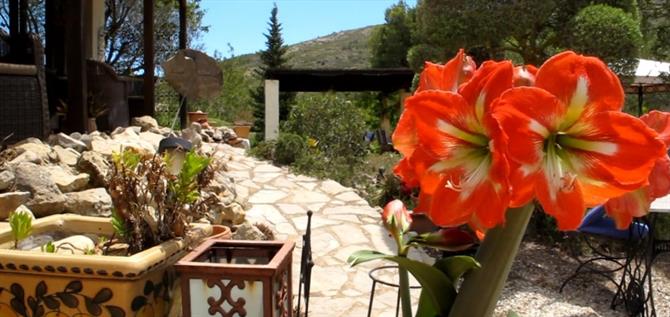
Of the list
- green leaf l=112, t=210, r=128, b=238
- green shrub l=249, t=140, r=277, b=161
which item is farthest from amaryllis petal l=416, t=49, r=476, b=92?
green shrub l=249, t=140, r=277, b=161

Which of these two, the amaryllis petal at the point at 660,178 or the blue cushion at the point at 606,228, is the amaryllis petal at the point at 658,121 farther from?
the blue cushion at the point at 606,228

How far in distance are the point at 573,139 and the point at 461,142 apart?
81 mm

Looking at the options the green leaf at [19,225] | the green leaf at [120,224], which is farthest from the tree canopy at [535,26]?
the green leaf at [19,225]

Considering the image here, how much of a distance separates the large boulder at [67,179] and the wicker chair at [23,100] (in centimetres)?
50

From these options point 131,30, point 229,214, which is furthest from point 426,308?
point 131,30

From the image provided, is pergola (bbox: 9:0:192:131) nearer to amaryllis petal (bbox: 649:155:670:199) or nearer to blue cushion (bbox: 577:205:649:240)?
blue cushion (bbox: 577:205:649:240)

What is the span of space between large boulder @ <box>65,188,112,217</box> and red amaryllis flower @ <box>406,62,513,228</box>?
2834mm

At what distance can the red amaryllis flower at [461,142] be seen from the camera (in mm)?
413

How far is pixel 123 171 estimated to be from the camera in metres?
1.49

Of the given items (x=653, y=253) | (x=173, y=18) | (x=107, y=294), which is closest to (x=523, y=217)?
(x=107, y=294)

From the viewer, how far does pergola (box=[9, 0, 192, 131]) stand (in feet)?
15.9

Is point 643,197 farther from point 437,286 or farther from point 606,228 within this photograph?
point 606,228

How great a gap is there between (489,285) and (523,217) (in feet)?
0.21

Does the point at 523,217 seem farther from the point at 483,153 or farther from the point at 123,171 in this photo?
the point at 123,171
